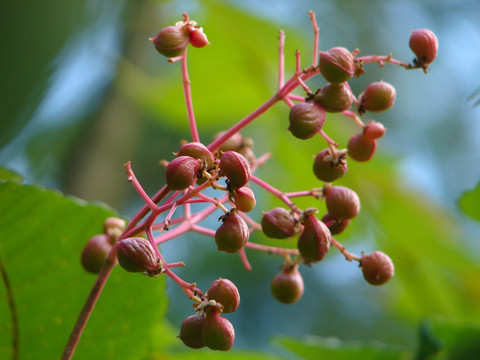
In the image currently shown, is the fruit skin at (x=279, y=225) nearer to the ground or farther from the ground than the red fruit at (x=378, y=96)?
nearer to the ground

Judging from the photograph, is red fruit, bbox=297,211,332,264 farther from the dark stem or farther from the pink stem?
the dark stem

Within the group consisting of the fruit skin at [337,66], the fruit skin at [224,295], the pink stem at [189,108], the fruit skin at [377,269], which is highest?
the fruit skin at [337,66]

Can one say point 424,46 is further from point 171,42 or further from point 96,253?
point 96,253

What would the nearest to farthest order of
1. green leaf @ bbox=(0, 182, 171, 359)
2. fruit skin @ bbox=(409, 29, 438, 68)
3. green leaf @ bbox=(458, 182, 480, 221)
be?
fruit skin @ bbox=(409, 29, 438, 68)
green leaf @ bbox=(0, 182, 171, 359)
green leaf @ bbox=(458, 182, 480, 221)

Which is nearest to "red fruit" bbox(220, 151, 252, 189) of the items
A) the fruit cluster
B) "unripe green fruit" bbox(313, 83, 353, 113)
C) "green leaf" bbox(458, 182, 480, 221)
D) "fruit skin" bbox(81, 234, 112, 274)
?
the fruit cluster

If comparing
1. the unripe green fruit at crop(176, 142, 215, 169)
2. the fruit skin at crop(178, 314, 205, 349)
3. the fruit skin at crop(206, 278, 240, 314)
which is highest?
the unripe green fruit at crop(176, 142, 215, 169)

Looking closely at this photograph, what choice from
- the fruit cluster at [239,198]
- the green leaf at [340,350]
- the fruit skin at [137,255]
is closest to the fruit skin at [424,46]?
the fruit cluster at [239,198]

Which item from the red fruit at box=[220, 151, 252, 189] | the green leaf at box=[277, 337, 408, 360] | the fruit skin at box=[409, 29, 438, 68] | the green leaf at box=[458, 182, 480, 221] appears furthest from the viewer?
the green leaf at box=[277, 337, 408, 360]

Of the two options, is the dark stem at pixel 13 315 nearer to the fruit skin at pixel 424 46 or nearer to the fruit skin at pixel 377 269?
the fruit skin at pixel 377 269
